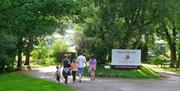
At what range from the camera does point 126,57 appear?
35781mm

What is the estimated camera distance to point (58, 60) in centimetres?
5931

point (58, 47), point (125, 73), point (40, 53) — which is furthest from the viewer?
point (58, 47)

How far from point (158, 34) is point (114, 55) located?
17170mm

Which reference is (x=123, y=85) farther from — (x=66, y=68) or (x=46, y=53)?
(x=46, y=53)

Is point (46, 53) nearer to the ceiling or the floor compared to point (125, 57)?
nearer to the ceiling

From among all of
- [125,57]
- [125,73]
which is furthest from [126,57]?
[125,73]

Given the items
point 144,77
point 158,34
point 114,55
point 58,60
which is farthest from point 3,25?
point 58,60

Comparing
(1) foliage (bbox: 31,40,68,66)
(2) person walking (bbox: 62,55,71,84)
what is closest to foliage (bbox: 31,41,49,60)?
(1) foliage (bbox: 31,40,68,66)

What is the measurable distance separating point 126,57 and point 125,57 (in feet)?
0.26

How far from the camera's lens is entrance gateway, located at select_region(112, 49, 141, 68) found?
35625mm

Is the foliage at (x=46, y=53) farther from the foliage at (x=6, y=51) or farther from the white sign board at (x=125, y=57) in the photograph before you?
the white sign board at (x=125, y=57)

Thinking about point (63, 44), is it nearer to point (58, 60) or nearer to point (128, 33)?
point (58, 60)

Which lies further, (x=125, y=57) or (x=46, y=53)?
(x=46, y=53)

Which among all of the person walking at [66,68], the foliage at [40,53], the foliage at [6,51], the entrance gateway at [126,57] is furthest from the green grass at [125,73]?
the foliage at [40,53]
